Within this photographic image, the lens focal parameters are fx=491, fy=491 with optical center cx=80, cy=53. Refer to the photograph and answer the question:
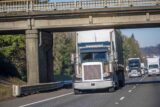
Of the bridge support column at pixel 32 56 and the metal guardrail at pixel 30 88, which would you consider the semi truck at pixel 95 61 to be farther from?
the bridge support column at pixel 32 56

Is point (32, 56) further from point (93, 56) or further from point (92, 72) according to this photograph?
point (92, 72)

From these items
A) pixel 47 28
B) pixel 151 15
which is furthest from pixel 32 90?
pixel 151 15

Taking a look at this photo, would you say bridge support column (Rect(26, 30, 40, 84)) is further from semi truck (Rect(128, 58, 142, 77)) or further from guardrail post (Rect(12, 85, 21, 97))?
semi truck (Rect(128, 58, 142, 77))

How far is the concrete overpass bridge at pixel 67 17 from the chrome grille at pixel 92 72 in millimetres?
11350

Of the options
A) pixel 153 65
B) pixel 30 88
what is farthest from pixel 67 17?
pixel 153 65

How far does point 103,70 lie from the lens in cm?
3241

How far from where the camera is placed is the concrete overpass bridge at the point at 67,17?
42.9 meters

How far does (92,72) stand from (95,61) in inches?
30.4

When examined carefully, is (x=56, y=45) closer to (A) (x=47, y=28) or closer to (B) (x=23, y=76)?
(B) (x=23, y=76)

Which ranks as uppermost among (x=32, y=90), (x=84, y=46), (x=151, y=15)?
(x=151, y=15)

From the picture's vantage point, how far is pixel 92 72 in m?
32.3

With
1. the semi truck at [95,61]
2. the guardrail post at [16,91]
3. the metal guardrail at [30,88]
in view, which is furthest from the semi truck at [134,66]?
the guardrail post at [16,91]

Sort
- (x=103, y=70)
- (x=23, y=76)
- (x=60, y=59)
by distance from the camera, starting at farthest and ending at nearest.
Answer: (x=60, y=59)
(x=23, y=76)
(x=103, y=70)

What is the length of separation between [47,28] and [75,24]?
261cm
